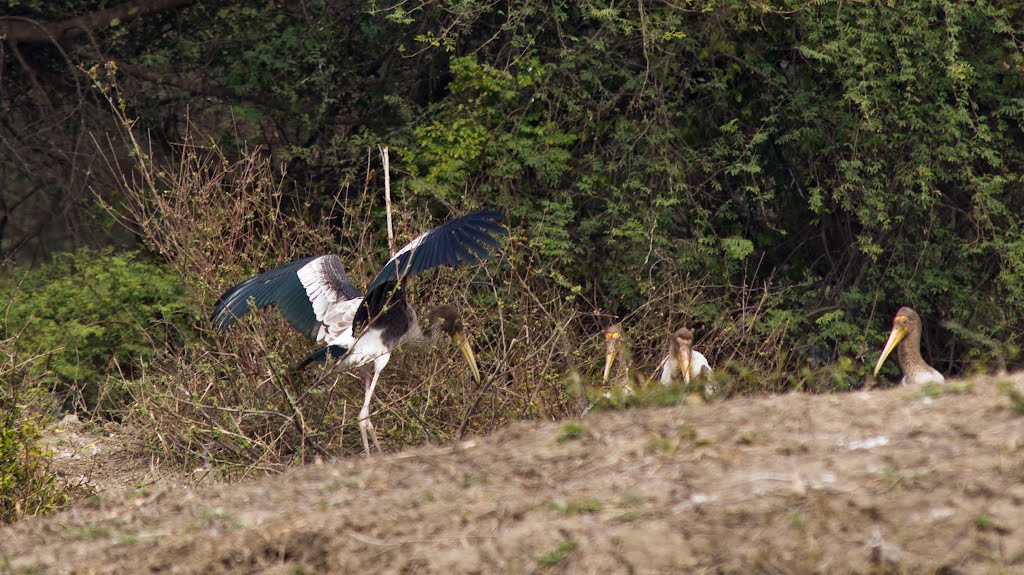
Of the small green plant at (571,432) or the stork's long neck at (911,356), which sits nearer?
the small green plant at (571,432)

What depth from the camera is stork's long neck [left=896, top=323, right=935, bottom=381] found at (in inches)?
331

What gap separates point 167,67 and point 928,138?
6.13 metres

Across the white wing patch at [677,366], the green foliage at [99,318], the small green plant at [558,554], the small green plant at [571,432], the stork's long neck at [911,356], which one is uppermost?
the small green plant at [558,554]

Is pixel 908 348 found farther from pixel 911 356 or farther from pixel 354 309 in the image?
pixel 354 309

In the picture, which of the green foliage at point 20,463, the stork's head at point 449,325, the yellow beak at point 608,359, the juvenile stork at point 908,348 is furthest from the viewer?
the juvenile stork at point 908,348

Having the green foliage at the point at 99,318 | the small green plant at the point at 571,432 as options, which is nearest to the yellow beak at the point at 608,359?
the small green plant at the point at 571,432

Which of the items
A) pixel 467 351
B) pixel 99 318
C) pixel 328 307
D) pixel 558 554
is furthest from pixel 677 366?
pixel 99 318

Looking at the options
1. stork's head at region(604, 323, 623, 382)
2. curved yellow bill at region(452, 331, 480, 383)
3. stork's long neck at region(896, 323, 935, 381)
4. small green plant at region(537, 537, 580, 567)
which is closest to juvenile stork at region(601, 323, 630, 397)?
stork's head at region(604, 323, 623, 382)

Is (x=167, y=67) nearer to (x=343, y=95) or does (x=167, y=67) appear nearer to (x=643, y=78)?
(x=343, y=95)

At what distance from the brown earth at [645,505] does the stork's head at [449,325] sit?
7.34 ft

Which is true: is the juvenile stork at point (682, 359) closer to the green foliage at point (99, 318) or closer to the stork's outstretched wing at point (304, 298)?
the stork's outstretched wing at point (304, 298)

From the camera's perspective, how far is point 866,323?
10234mm

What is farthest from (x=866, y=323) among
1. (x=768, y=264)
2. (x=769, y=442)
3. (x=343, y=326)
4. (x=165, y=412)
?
(x=769, y=442)

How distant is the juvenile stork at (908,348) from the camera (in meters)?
8.34
